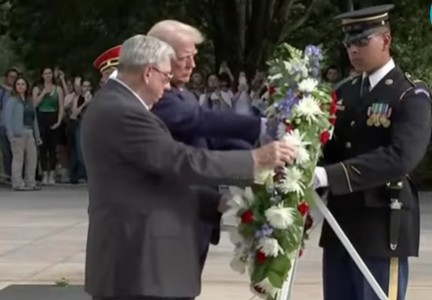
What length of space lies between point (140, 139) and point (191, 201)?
333mm

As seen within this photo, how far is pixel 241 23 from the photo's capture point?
28609mm

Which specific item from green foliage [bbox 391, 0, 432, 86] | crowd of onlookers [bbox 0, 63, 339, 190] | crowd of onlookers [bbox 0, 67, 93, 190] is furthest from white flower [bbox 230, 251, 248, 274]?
green foliage [bbox 391, 0, 432, 86]

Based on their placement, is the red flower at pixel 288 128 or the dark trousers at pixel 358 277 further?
the dark trousers at pixel 358 277

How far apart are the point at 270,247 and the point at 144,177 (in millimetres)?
606

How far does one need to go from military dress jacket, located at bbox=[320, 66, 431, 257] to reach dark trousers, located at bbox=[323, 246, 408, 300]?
5 cm

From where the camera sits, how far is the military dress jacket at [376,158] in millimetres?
4957

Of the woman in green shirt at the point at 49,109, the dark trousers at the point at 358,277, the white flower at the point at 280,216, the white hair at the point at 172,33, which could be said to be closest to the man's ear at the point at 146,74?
the white hair at the point at 172,33

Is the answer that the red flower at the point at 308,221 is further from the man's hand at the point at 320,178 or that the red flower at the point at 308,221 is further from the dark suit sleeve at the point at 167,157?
the dark suit sleeve at the point at 167,157

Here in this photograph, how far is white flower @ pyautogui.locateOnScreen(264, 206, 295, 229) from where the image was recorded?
459 cm

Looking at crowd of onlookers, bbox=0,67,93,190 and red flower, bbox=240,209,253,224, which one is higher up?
red flower, bbox=240,209,253,224

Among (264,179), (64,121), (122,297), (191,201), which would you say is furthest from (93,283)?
(64,121)

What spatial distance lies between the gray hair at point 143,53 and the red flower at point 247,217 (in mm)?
688

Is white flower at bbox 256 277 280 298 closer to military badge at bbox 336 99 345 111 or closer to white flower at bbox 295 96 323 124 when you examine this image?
white flower at bbox 295 96 323 124

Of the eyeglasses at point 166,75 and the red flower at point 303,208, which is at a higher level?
the eyeglasses at point 166,75
